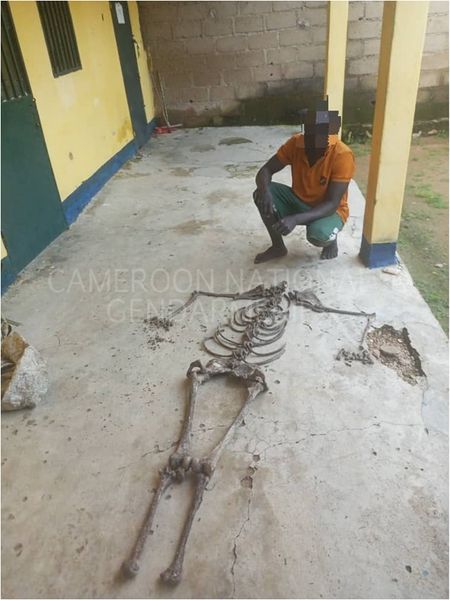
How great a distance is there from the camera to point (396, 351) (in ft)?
7.52

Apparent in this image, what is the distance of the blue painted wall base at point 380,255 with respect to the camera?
2973 millimetres

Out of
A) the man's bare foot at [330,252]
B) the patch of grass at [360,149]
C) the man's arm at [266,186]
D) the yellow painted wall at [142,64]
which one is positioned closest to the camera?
the man's arm at [266,186]

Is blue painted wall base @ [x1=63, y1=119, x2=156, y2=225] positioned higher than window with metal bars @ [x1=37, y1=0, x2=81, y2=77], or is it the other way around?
window with metal bars @ [x1=37, y1=0, x2=81, y2=77]

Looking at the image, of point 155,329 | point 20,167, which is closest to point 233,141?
point 20,167

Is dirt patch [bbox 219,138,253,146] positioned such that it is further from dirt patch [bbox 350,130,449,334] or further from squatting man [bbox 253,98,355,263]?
squatting man [bbox 253,98,355,263]

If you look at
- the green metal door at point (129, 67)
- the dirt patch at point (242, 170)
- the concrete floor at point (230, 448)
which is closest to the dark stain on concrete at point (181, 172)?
the dirt patch at point (242, 170)

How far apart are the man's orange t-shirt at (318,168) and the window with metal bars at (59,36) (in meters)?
2.50

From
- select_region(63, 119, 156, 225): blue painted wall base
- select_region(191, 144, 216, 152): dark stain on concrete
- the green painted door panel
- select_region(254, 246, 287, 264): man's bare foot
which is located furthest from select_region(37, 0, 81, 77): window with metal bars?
select_region(254, 246, 287, 264): man's bare foot

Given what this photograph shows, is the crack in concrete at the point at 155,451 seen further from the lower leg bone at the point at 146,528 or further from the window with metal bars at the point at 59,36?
the window with metal bars at the point at 59,36

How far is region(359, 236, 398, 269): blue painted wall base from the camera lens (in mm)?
2973

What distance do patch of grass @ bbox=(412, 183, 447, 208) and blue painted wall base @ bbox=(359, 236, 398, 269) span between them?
83.9 inches

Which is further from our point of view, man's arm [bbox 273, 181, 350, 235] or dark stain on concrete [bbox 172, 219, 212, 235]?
dark stain on concrete [bbox 172, 219, 212, 235]

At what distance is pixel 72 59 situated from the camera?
439 cm

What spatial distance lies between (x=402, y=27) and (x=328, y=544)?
255 cm
